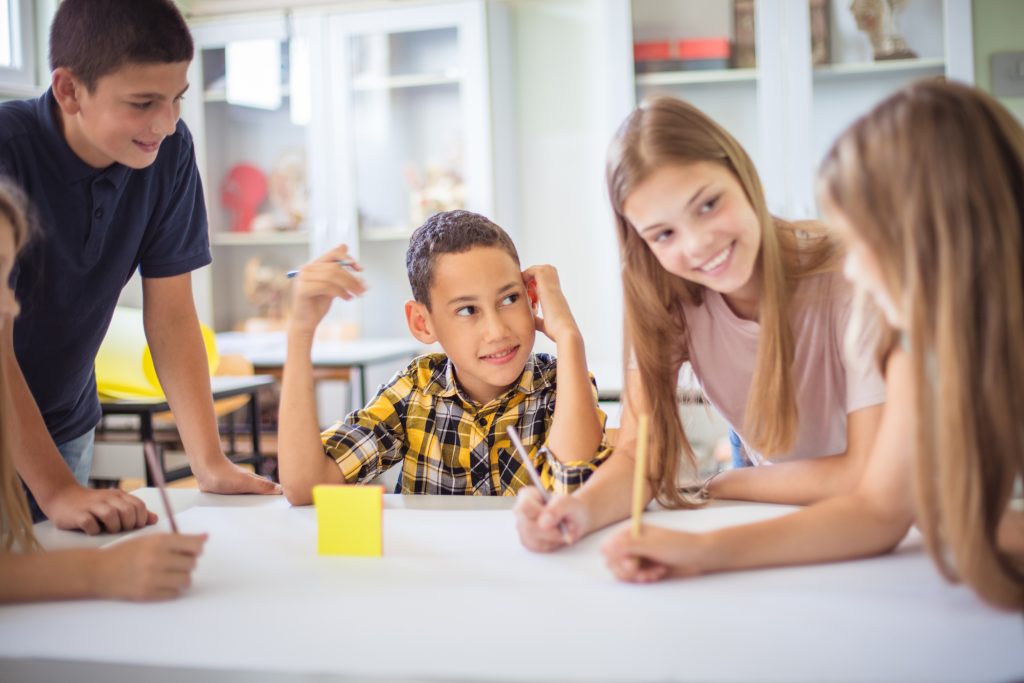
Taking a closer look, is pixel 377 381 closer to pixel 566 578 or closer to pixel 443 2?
pixel 443 2

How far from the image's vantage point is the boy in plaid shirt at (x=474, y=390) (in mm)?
1296

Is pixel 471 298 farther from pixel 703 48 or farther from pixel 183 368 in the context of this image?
pixel 703 48

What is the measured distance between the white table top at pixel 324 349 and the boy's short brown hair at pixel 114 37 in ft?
5.77

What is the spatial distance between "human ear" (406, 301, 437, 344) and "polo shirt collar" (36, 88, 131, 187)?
0.50 metres

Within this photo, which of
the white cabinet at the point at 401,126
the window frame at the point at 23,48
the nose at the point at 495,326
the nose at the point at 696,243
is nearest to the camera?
the nose at the point at 696,243

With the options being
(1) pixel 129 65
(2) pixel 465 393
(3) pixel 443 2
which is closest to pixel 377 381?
(3) pixel 443 2

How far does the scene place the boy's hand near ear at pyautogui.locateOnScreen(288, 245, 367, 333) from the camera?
1.16m

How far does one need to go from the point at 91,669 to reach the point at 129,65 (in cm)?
82

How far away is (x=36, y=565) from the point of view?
34.5 inches

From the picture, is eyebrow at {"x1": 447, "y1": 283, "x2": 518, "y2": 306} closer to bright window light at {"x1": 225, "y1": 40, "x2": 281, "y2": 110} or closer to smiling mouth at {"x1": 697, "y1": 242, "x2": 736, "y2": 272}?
smiling mouth at {"x1": 697, "y1": 242, "x2": 736, "y2": 272}

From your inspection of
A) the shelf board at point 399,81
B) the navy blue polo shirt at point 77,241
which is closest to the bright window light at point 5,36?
the shelf board at point 399,81

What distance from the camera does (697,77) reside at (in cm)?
337

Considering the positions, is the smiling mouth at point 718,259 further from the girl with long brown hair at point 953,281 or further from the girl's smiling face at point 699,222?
the girl with long brown hair at point 953,281

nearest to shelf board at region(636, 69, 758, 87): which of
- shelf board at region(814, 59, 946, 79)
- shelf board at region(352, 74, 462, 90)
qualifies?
shelf board at region(814, 59, 946, 79)
